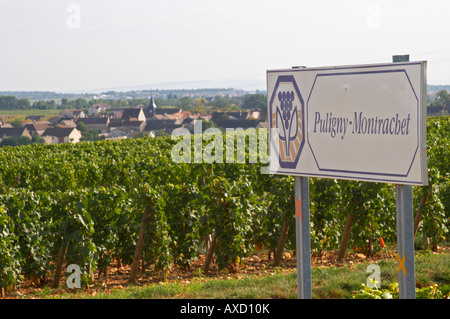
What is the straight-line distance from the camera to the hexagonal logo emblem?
158 inches

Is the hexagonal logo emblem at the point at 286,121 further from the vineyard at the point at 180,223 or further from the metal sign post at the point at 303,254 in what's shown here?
the vineyard at the point at 180,223

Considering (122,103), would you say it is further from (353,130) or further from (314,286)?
(353,130)

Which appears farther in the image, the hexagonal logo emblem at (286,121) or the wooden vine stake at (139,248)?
the wooden vine stake at (139,248)

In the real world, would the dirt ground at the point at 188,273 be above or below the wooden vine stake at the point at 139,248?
below

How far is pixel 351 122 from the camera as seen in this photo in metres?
3.70

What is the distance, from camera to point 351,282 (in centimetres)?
603

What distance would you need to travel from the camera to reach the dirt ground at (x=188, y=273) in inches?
324

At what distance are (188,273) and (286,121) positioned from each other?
5843 mm

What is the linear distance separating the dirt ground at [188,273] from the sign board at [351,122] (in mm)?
4459

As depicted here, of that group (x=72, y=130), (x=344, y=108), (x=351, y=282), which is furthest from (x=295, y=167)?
(x=72, y=130)

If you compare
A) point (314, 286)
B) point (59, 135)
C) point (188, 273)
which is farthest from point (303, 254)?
point (59, 135)

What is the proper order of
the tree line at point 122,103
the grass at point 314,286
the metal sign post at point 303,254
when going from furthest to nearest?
the tree line at point 122,103, the grass at point 314,286, the metal sign post at point 303,254

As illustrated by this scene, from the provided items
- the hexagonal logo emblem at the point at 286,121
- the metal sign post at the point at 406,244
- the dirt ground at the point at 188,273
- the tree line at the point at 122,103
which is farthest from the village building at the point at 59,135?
the metal sign post at the point at 406,244

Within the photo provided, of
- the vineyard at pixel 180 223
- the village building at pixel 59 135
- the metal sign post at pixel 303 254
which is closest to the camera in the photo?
the metal sign post at pixel 303 254
